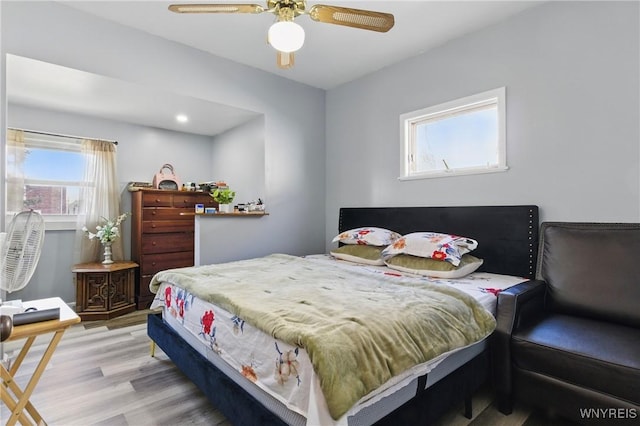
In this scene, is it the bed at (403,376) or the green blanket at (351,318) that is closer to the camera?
the green blanket at (351,318)

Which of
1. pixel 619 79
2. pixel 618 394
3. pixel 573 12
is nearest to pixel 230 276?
pixel 618 394

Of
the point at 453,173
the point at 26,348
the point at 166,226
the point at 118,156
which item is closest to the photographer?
the point at 26,348

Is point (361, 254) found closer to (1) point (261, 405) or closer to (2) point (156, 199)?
(1) point (261, 405)

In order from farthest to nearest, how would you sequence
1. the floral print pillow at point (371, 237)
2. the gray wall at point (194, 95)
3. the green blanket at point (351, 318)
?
the floral print pillow at point (371, 237)
the gray wall at point (194, 95)
the green blanket at point (351, 318)

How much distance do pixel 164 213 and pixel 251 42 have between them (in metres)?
2.24

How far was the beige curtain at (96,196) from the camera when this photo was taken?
364 centimetres

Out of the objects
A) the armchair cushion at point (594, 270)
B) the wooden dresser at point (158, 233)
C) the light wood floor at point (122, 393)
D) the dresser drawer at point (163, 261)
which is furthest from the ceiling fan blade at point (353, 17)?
the dresser drawer at point (163, 261)

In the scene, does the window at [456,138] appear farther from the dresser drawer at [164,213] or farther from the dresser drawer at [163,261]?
the dresser drawer at [163,261]

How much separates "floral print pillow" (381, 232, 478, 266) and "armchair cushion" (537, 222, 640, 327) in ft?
1.74

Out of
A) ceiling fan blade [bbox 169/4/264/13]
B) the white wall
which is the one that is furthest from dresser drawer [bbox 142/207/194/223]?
the white wall

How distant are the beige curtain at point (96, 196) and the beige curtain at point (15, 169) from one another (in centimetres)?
52

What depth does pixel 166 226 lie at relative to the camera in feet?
12.6


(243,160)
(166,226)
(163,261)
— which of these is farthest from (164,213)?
(243,160)

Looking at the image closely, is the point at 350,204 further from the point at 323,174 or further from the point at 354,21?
the point at 354,21
